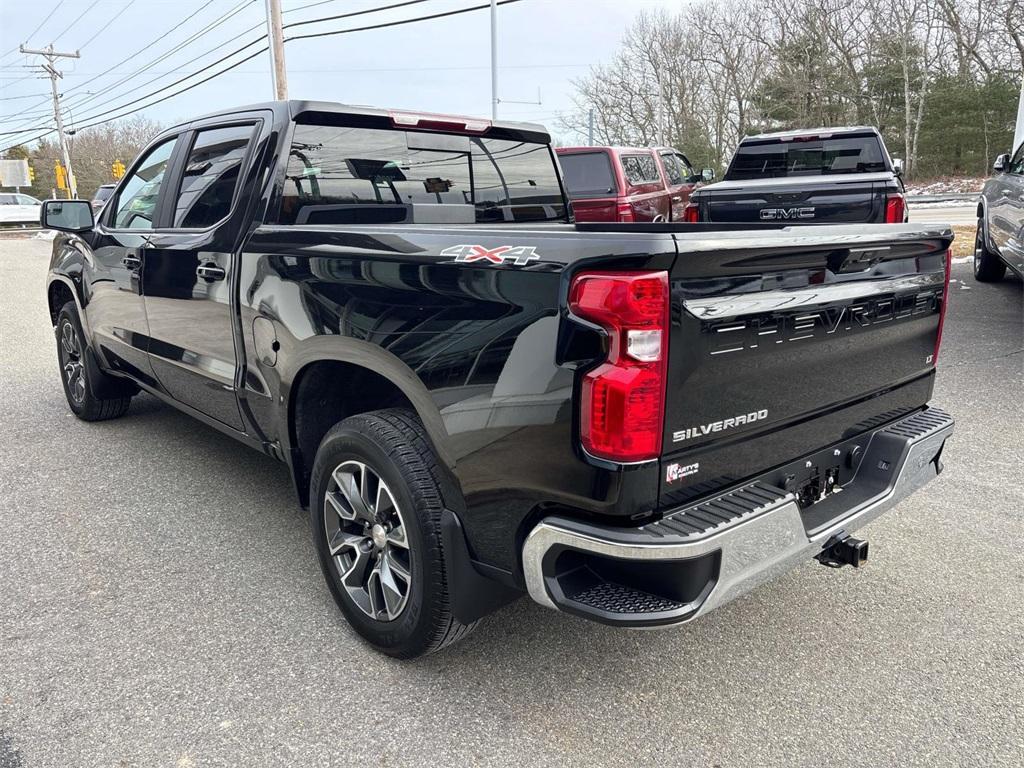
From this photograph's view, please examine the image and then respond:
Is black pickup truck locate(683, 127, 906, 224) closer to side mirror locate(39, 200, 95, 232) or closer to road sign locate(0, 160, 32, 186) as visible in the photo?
side mirror locate(39, 200, 95, 232)

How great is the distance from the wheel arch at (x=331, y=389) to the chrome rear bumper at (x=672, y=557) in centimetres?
61

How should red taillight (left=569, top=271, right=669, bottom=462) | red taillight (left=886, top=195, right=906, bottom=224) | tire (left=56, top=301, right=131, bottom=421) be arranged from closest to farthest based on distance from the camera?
1. red taillight (left=569, top=271, right=669, bottom=462)
2. tire (left=56, top=301, right=131, bottom=421)
3. red taillight (left=886, top=195, right=906, bottom=224)

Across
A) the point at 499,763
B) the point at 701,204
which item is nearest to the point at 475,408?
the point at 499,763

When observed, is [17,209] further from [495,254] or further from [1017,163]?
[495,254]

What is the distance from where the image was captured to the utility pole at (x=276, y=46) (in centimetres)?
2048

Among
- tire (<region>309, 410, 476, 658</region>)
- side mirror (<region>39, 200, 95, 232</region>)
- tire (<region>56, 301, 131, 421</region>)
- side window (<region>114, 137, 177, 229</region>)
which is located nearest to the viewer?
tire (<region>309, 410, 476, 658</region>)

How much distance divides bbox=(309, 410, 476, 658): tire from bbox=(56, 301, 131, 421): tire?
122 inches

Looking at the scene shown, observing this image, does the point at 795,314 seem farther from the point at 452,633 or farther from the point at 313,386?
the point at 313,386

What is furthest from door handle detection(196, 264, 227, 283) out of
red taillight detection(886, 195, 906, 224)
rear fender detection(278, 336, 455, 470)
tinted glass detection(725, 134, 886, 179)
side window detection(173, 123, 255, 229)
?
tinted glass detection(725, 134, 886, 179)

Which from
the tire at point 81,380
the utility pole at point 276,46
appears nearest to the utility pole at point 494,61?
the utility pole at point 276,46

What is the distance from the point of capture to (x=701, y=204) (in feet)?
29.9

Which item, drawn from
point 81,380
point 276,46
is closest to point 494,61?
point 276,46

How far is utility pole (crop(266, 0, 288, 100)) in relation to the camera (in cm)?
2048

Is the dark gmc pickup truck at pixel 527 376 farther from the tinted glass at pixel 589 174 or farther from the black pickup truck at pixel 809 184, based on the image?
the tinted glass at pixel 589 174
